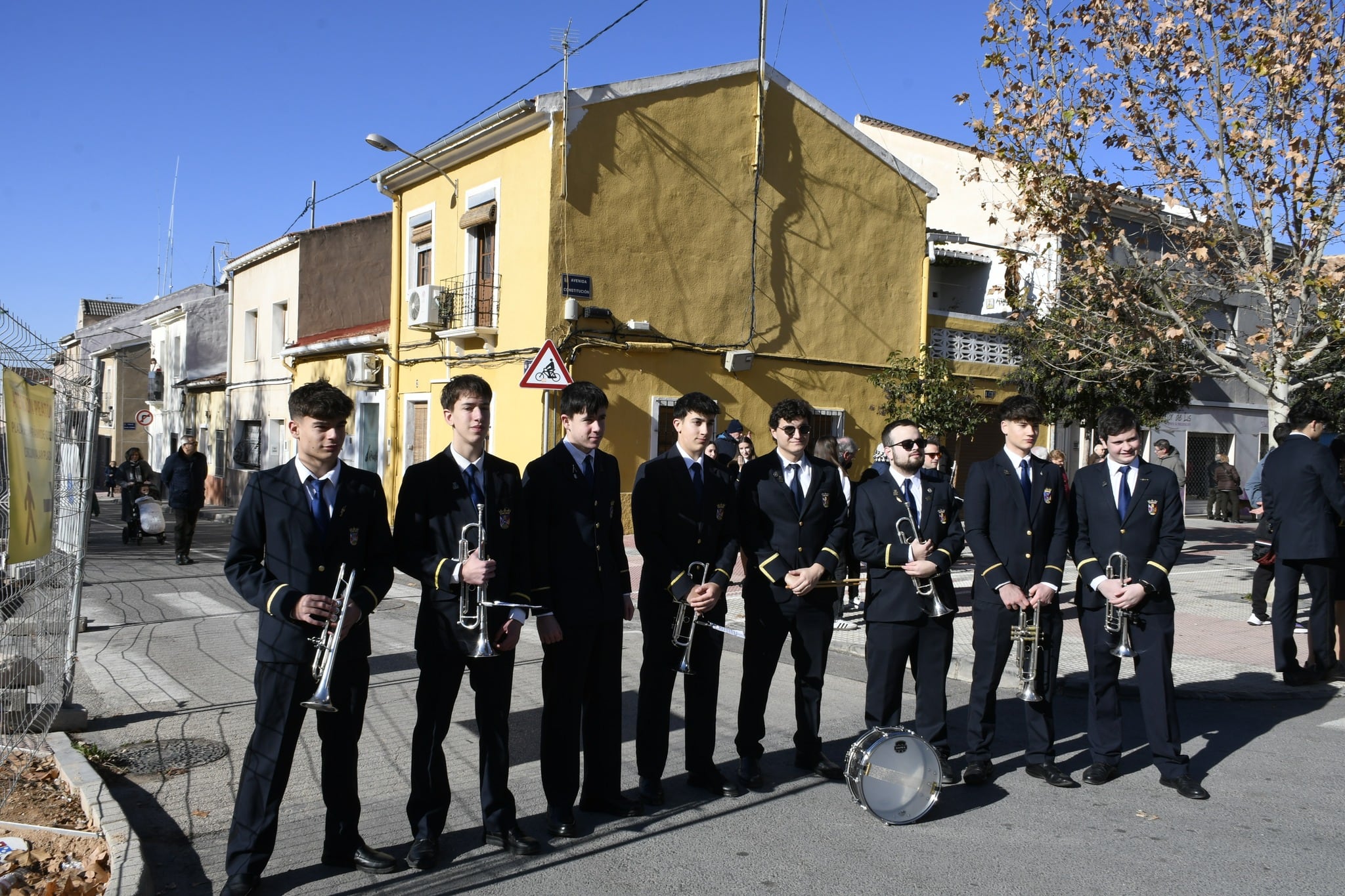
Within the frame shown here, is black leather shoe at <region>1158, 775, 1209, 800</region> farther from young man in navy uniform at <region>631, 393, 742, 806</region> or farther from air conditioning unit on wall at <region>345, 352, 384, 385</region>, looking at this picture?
air conditioning unit on wall at <region>345, 352, 384, 385</region>

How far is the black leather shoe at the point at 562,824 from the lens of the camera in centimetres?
455

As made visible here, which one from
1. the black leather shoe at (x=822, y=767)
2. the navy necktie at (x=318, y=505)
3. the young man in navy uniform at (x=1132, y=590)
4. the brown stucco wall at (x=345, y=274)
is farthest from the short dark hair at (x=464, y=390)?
the brown stucco wall at (x=345, y=274)

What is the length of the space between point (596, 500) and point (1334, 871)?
3.48 m

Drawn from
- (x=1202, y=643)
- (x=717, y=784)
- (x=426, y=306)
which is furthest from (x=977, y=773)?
(x=426, y=306)

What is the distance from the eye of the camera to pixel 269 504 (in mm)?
3979

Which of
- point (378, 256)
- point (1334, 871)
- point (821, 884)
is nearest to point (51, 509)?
point (821, 884)

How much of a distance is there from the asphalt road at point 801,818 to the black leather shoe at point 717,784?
72 mm

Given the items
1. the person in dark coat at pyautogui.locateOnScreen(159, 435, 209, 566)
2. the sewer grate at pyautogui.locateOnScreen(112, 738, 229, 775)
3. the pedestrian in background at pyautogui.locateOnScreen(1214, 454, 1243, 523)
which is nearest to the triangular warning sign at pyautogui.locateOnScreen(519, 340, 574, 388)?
the person in dark coat at pyautogui.locateOnScreen(159, 435, 209, 566)

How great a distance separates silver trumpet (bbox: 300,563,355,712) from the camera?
3.83 m

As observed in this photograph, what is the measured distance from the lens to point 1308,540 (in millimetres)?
7523

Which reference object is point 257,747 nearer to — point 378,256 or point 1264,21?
point 1264,21

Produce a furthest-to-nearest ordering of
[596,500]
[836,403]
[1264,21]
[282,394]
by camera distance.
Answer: [282,394] < [836,403] < [1264,21] < [596,500]

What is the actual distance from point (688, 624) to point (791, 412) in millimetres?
1206

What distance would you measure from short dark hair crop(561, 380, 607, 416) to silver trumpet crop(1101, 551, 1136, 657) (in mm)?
2840
